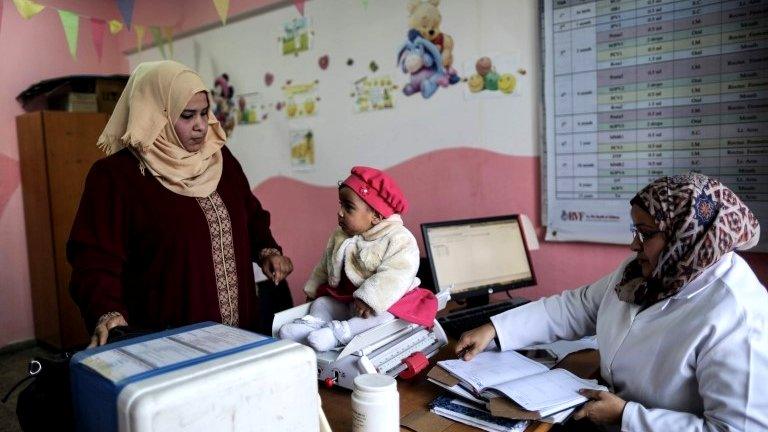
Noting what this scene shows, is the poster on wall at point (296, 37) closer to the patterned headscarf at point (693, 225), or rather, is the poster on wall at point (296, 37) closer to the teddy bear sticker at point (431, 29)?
the teddy bear sticker at point (431, 29)

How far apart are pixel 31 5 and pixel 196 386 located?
3.19 m

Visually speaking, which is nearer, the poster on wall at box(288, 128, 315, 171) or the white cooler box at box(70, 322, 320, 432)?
the white cooler box at box(70, 322, 320, 432)

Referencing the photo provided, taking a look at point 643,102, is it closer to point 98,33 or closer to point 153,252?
point 153,252

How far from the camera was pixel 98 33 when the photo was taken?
392cm

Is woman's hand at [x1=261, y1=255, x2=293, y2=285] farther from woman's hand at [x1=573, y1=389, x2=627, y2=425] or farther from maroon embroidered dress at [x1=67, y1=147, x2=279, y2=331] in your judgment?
woman's hand at [x1=573, y1=389, x2=627, y2=425]

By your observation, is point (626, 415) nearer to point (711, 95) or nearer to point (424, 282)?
point (424, 282)

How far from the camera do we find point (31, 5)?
9.93ft

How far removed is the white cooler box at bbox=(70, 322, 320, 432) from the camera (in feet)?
2.18

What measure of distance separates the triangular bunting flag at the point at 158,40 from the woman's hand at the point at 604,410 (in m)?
3.56

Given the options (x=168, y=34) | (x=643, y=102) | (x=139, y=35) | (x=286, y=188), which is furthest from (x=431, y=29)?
(x=139, y=35)

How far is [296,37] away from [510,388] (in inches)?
94.8

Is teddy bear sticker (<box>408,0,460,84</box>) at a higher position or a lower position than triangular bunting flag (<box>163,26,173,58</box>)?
lower

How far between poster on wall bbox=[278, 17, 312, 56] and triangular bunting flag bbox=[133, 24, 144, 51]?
1.41 meters

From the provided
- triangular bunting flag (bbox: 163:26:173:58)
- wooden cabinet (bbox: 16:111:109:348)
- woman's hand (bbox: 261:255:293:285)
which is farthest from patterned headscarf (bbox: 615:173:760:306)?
wooden cabinet (bbox: 16:111:109:348)
